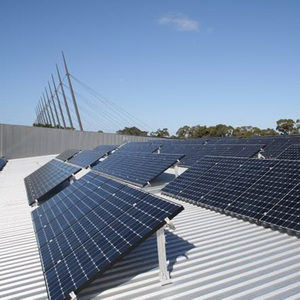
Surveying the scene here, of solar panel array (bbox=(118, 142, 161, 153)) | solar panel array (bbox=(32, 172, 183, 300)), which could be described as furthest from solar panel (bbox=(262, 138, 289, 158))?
solar panel array (bbox=(32, 172, 183, 300))

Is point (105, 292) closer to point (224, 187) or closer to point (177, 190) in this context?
point (224, 187)

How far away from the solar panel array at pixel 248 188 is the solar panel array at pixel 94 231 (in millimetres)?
4396

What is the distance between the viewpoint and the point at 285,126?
303ft

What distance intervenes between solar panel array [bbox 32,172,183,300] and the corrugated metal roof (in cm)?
51

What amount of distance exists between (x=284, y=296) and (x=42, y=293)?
4999 mm

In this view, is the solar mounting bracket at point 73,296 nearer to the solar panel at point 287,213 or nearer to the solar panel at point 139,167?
the solar panel at point 287,213

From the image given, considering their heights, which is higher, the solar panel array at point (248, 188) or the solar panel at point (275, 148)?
the solar panel array at point (248, 188)

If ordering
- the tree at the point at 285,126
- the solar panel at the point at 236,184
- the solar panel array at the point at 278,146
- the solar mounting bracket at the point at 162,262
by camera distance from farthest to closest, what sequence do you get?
the tree at the point at 285,126, the solar panel array at the point at 278,146, the solar panel at the point at 236,184, the solar mounting bracket at the point at 162,262

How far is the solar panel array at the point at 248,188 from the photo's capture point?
32.5 ft

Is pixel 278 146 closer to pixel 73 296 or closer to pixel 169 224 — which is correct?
pixel 169 224

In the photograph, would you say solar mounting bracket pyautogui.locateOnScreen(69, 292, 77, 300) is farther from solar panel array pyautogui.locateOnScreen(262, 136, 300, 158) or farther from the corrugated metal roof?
solar panel array pyautogui.locateOnScreen(262, 136, 300, 158)

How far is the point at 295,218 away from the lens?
9.07 meters

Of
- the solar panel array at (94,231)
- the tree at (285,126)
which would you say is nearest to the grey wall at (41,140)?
the solar panel array at (94,231)

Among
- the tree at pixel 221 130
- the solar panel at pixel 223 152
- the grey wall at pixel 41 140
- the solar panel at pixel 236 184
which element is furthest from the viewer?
the tree at pixel 221 130
